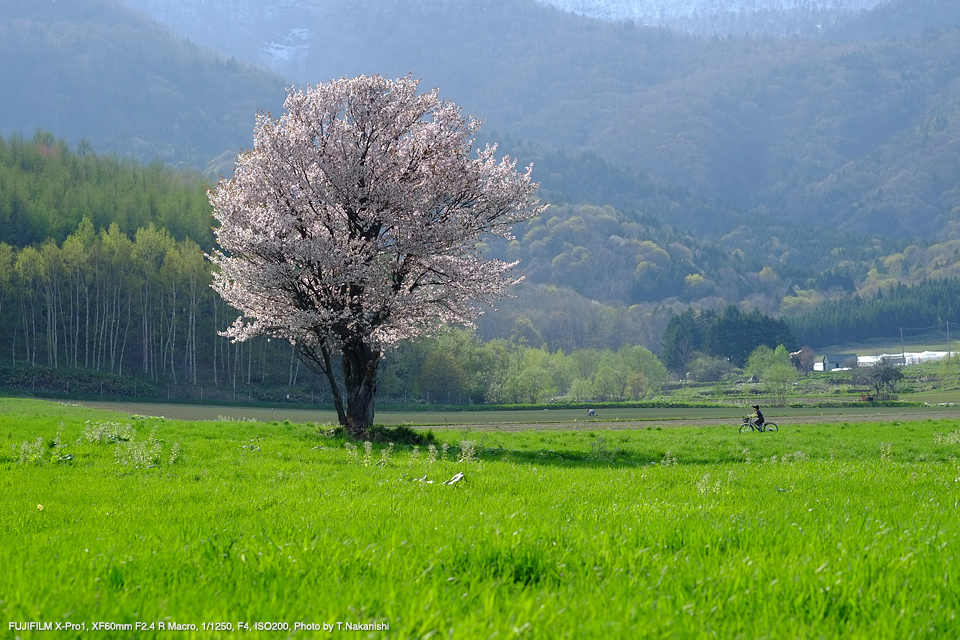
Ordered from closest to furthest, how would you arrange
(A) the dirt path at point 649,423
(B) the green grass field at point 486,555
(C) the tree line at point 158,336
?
(B) the green grass field at point 486,555 < (A) the dirt path at point 649,423 < (C) the tree line at point 158,336

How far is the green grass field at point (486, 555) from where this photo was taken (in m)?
4.71

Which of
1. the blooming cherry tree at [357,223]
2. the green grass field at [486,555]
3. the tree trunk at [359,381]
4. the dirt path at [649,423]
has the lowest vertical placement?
the dirt path at [649,423]

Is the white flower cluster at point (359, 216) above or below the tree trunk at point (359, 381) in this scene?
above

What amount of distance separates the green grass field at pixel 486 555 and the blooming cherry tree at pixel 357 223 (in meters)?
13.3

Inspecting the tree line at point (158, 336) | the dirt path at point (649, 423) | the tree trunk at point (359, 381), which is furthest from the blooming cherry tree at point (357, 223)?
the tree line at point (158, 336)

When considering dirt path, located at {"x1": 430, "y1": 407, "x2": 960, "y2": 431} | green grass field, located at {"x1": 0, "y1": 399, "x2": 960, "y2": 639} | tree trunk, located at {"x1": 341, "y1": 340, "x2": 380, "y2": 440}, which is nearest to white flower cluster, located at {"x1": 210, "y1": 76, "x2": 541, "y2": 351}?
tree trunk, located at {"x1": 341, "y1": 340, "x2": 380, "y2": 440}

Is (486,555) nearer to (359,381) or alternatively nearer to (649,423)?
(359,381)

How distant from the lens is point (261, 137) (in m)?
28.5

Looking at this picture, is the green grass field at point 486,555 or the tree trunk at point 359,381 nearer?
the green grass field at point 486,555

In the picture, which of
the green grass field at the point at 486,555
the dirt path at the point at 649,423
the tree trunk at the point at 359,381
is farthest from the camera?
the dirt path at the point at 649,423

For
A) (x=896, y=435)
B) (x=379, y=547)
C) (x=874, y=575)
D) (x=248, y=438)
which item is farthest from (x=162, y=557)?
(x=896, y=435)

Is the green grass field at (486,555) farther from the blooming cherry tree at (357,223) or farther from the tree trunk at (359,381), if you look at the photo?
the blooming cherry tree at (357,223)

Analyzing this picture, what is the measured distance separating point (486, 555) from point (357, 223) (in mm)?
22712

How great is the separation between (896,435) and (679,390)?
461 feet
